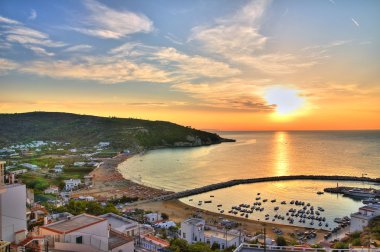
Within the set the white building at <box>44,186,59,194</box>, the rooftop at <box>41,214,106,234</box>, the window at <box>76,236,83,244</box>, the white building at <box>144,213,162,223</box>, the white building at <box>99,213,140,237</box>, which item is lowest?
the white building at <box>144,213,162,223</box>

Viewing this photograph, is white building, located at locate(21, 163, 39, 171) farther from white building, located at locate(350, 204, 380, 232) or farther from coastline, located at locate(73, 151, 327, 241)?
white building, located at locate(350, 204, 380, 232)

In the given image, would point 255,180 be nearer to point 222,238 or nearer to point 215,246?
point 222,238

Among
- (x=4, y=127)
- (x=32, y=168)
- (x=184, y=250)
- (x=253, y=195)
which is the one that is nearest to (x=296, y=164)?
(x=253, y=195)

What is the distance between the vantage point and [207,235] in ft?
65.7

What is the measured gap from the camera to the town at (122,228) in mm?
9062

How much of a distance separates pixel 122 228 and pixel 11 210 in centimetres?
682

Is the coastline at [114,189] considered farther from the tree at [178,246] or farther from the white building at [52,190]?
the tree at [178,246]

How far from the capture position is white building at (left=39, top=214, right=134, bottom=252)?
8656mm

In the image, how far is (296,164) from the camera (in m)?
74.9

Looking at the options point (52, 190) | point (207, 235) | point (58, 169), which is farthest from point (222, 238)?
point (58, 169)

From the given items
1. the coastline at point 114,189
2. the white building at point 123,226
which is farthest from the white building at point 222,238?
the coastline at point 114,189

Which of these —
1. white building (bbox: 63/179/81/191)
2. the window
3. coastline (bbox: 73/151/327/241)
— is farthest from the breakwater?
the window

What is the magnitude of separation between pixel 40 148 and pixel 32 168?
3907 cm

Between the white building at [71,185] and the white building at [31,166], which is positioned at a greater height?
the white building at [31,166]
